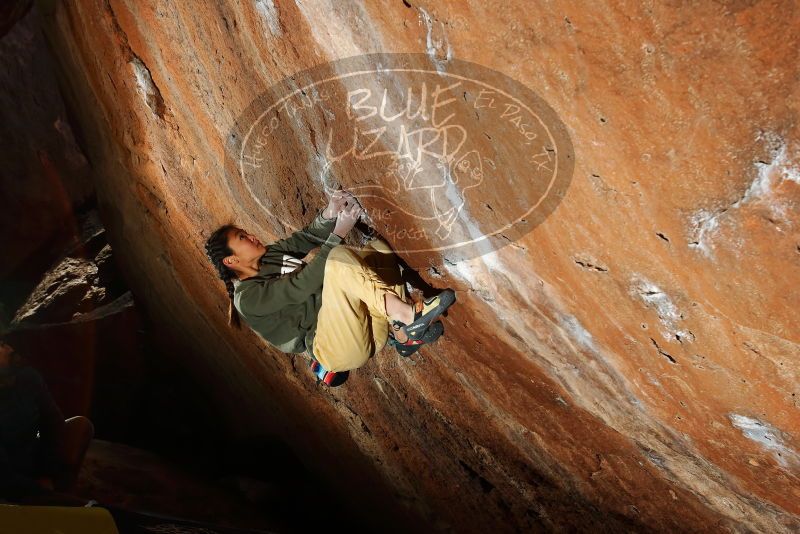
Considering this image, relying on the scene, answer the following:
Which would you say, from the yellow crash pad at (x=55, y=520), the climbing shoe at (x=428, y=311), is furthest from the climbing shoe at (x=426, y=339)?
the yellow crash pad at (x=55, y=520)

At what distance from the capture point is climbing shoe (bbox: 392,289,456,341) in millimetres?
2463

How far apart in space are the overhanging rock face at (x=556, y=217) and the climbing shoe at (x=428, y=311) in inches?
8.2

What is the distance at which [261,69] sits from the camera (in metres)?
2.42

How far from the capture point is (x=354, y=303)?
9.11 feet

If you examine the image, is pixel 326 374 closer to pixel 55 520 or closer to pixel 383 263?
pixel 383 263

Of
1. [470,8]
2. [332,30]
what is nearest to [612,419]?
[470,8]

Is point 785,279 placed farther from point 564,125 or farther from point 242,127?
point 242,127

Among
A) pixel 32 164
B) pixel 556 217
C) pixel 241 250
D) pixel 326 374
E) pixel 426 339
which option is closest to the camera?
pixel 556 217

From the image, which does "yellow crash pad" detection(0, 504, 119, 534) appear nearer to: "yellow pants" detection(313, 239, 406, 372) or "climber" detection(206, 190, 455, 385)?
"climber" detection(206, 190, 455, 385)

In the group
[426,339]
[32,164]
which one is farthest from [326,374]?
[32,164]

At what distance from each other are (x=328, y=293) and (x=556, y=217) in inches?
51.5

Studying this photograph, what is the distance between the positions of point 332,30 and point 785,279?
1835mm

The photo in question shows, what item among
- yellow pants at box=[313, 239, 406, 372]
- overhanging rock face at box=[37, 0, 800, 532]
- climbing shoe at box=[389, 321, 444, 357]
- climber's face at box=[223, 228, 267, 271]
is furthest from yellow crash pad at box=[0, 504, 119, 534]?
climbing shoe at box=[389, 321, 444, 357]

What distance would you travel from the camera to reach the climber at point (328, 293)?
2.59 metres
